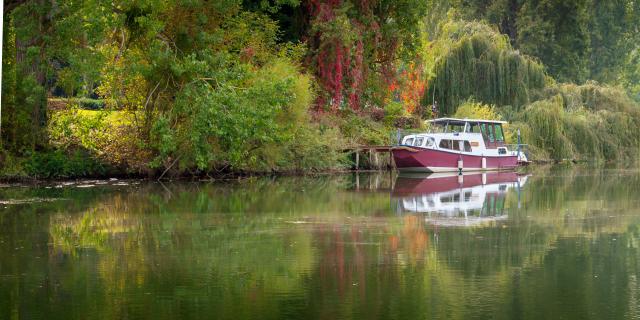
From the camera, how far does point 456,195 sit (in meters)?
31.5

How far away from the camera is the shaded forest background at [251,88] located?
31984mm

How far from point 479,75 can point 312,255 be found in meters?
40.0

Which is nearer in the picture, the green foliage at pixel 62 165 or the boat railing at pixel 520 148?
the green foliage at pixel 62 165

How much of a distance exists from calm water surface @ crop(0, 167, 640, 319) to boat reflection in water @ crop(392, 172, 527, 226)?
0.11 meters

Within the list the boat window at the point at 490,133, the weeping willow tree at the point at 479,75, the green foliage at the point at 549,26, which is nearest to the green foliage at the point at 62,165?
the boat window at the point at 490,133

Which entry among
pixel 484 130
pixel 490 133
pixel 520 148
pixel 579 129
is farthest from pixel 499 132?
pixel 579 129

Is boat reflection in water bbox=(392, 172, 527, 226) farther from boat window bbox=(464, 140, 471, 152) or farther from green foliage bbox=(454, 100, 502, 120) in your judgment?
green foliage bbox=(454, 100, 502, 120)

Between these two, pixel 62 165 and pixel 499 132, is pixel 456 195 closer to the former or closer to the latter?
pixel 62 165

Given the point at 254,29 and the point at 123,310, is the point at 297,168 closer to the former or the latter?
the point at 254,29

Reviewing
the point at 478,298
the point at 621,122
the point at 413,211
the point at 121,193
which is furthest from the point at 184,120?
the point at 621,122

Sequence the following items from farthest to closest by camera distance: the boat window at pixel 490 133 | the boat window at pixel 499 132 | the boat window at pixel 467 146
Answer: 1. the boat window at pixel 499 132
2. the boat window at pixel 490 133
3. the boat window at pixel 467 146

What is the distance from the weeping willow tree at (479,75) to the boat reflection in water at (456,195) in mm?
9990

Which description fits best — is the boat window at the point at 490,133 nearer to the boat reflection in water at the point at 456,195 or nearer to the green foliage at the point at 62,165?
the boat reflection in water at the point at 456,195

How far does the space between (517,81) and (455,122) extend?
9.12m
